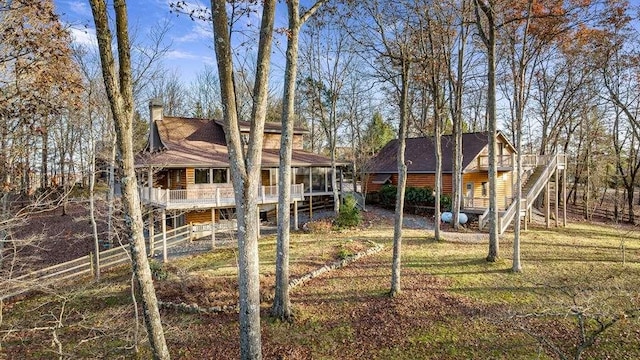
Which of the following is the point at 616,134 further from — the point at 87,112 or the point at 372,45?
the point at 87,112

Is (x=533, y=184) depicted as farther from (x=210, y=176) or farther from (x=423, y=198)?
(x=210, y=176)

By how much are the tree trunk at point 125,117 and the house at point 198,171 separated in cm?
986

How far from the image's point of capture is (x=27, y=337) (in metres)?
9.37

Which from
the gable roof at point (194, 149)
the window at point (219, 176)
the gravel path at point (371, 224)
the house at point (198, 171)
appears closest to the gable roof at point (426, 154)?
the gravel path at point (371, 224)

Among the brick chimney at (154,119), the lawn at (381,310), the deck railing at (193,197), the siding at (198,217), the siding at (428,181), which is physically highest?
the brick chimney at (154,119)

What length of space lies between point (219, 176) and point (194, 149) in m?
2.06

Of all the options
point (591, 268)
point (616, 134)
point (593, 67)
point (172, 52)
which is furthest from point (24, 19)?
point (616, 134)

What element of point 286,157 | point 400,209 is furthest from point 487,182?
point 286,157

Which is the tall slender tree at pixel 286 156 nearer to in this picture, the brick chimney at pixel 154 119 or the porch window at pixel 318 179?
the brick chimney at pixel 154 119

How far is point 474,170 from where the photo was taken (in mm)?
23219

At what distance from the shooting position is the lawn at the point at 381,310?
7.09 metres

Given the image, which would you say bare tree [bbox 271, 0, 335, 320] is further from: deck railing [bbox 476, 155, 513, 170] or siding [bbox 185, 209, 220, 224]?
deck railing [bbox 476, 155, 513, 170]

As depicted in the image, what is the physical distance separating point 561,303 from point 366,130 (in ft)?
90.8

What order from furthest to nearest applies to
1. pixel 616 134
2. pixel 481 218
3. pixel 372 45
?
pixel 616 134 → pixel 481 218 → pixel 372 45
